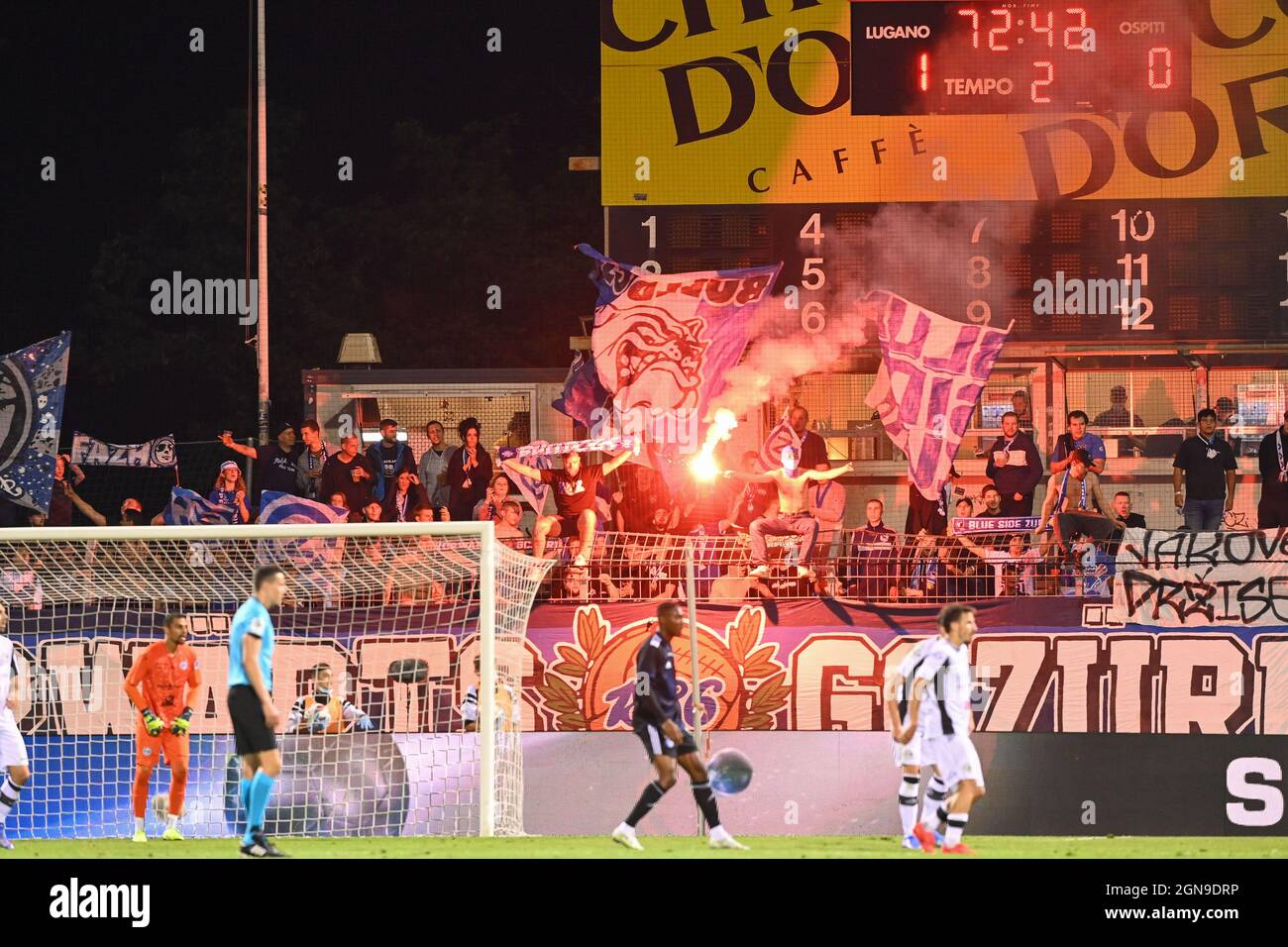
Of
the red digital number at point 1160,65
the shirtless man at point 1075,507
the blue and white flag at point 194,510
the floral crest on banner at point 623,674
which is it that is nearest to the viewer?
the floral crest on banner at point 623,674

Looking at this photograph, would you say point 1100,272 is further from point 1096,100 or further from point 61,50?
point 61,50

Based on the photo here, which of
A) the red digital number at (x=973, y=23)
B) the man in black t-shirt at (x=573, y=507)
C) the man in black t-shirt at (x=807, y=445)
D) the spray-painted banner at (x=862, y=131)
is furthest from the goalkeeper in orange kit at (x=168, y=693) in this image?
the red digital number at (x=973, y=23)

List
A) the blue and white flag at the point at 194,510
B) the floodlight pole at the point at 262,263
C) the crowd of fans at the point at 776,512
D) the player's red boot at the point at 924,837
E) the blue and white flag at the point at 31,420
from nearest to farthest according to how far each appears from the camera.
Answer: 1. the player's red boot at the point at 924,837
2. the crowd of fans at the point at 776,512
3. the blue and white flag at the point at 194,510
4. the blue and white flag at the point at 31,420
5. the floodlight pole at the point at 262,263

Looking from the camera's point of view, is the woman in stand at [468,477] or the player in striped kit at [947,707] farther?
the woman in stand at [468,477]

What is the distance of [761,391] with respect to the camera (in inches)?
840

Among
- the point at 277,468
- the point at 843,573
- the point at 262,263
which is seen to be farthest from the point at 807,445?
the point at 262,263

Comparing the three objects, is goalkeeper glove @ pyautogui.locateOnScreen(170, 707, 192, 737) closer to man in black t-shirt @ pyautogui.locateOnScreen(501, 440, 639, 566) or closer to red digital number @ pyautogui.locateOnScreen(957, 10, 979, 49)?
man in black t-shirt @ pyautogui.locateOnScreen(501, 440, 639, 566)

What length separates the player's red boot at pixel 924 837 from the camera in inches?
506

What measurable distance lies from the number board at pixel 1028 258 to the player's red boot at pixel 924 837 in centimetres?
935

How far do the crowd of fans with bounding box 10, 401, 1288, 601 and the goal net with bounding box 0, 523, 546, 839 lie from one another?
102 centimetres

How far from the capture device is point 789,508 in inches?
767
